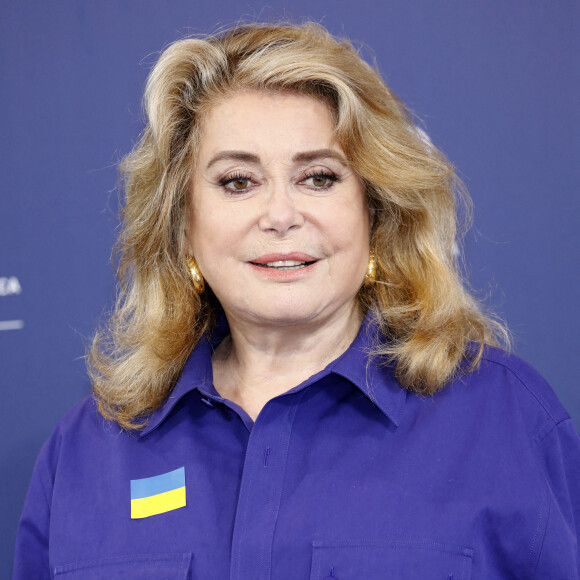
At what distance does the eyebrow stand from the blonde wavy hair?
3 cm

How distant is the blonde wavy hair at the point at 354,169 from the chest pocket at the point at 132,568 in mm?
249

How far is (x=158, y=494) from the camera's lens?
1.36m

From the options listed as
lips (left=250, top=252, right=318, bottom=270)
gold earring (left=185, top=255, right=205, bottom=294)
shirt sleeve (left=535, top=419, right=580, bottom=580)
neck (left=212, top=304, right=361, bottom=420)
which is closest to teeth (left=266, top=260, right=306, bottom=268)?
lips (left=250, top=252, right=318, bottom=270)

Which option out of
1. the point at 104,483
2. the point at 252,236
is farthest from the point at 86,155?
the point at 104,483

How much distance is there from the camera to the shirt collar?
1326mm

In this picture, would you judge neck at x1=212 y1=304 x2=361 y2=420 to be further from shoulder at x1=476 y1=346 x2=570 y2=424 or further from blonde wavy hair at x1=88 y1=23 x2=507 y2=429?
shoulder at x1=476 y1=346 x2=570 y2=424

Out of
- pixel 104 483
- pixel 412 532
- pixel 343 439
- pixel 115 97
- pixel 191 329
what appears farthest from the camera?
pixel 115 97

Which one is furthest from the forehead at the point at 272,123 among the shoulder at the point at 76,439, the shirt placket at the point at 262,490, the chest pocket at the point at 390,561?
the chest pocket at the point at 390,561

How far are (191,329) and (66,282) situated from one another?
403 millimetres

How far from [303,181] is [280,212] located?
3.5 inches

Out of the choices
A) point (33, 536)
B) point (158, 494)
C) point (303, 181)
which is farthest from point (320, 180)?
point (33, 536)

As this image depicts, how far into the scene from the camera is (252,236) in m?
1.35

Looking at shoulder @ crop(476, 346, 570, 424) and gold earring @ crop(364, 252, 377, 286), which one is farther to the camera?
gold earring @ crop(364, 252, 377, 286)

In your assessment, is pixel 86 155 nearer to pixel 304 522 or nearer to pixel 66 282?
pixel 66 282
